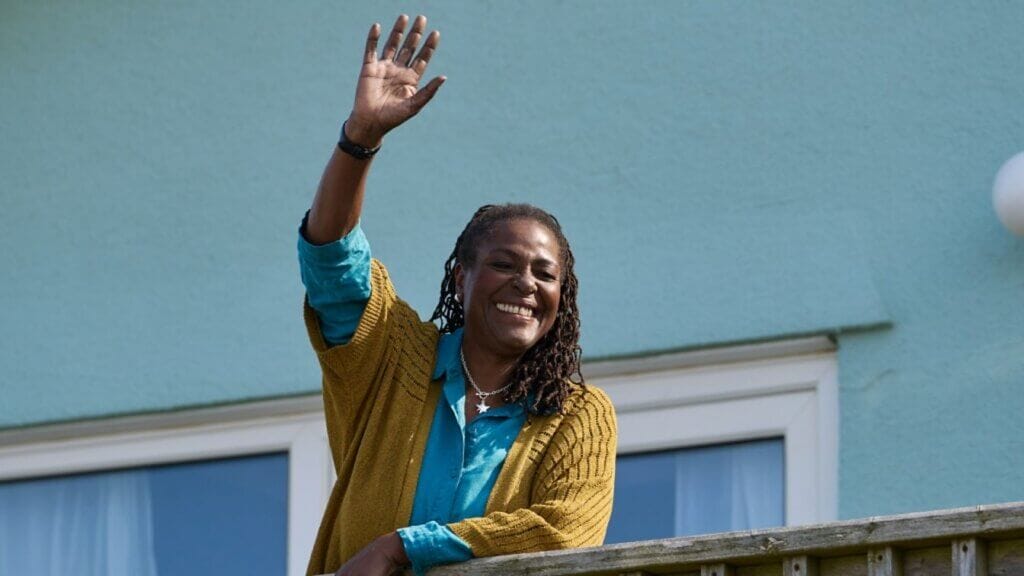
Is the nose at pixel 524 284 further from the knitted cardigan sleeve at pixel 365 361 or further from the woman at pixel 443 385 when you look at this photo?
the knitted cardigan sleeve at pixel 365 361

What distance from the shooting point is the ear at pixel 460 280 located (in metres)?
7.01

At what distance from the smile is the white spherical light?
1907 mm

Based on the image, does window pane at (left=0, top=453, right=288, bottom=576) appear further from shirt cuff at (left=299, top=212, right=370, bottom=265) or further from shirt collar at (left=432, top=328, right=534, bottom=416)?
shirt cuff at (left=299, top=212, right=370, bottom=265)

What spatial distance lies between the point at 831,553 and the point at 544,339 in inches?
46.5

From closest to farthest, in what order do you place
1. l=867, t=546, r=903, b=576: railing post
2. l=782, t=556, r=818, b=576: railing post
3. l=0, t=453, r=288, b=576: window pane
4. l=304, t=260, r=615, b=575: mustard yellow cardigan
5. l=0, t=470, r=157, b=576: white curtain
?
A: l=867, t=546, r=903, b=576: railing post < l=782, t=556, r=818, b=576: railing post < l=304, t=260, r=615, b=575: mustard yellow cardigan < l=0, t=453, r=288, b=576: window pane < l=0, t=470, r=157, b=576: white curtain

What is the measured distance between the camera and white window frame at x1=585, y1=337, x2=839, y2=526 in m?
8.47

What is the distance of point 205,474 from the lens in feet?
31.6

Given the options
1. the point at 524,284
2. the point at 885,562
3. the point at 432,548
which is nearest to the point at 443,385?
the point at 524,284

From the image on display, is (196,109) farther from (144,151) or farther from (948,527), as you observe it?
(948,527)

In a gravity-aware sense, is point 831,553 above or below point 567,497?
below

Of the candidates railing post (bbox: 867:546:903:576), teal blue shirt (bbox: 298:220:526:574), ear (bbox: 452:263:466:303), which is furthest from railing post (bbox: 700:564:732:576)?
ear (bbox: 452:263:466:303)

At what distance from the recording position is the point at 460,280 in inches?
277

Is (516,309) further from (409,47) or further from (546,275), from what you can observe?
(409,47)

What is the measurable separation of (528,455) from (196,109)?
3396 mm
